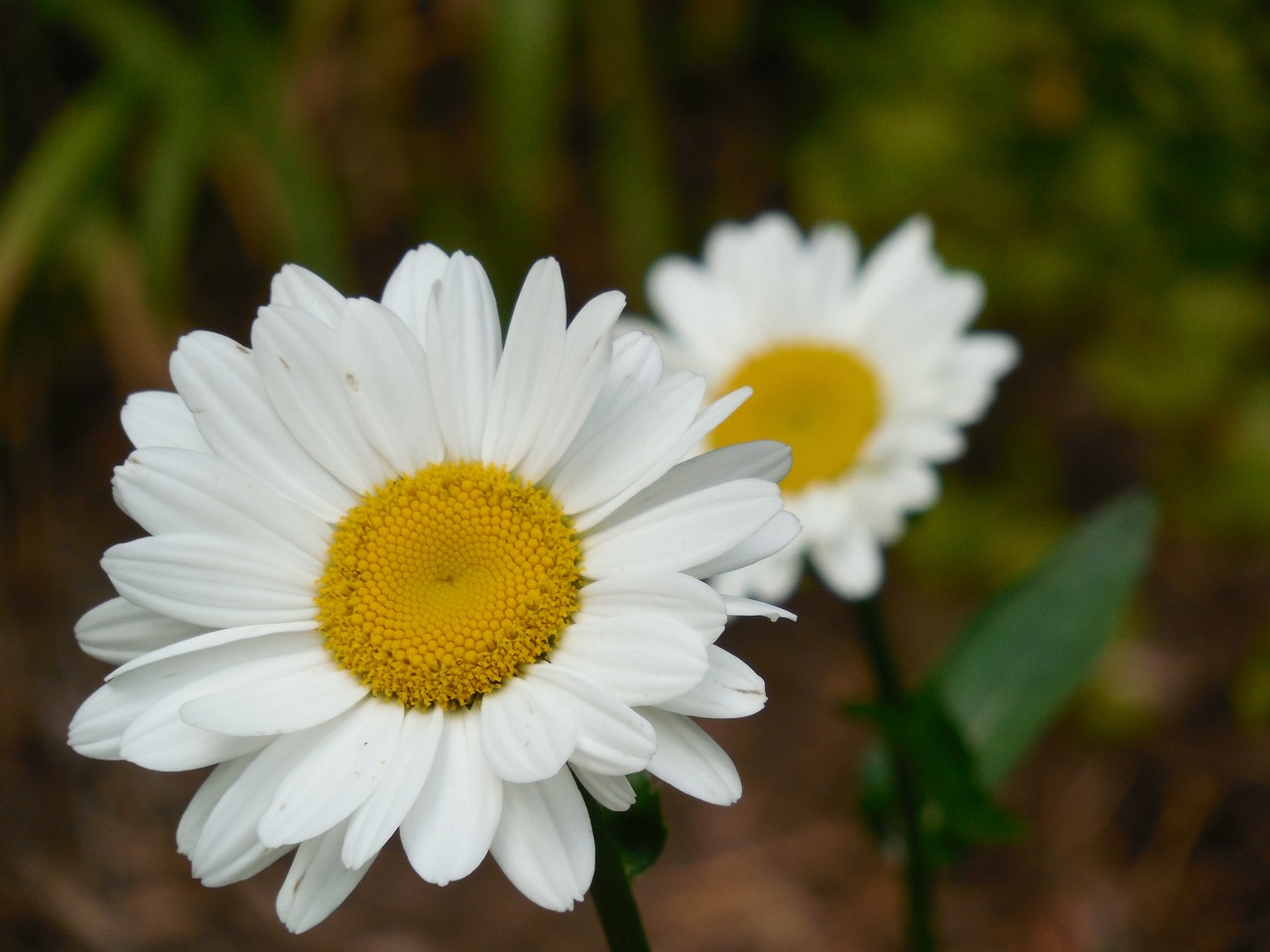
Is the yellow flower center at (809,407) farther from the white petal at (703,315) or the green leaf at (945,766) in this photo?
the green leaf at (945,766)

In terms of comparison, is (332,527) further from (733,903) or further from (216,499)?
(733,903)

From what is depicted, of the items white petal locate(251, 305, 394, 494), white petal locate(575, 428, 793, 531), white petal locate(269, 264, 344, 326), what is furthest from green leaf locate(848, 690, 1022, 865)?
white petal locate(269, 264, 344, 326)

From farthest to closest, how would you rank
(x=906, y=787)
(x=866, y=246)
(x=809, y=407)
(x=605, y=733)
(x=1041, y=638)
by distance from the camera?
(x=866, y=246) < (x=809, y=407) < (x=1041, y=638) < (x=906, y=787) < (x=605, y=733)

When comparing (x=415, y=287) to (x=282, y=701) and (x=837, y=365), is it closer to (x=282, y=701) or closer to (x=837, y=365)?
(x=282, y=701)

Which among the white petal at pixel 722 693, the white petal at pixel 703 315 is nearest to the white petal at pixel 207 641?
the white petal at pixel 722 693

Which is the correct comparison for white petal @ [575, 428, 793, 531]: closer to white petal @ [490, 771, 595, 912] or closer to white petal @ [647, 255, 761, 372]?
white petal @ [490, 771, 595, 912]

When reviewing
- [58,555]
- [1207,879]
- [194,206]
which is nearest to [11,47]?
[194,206]

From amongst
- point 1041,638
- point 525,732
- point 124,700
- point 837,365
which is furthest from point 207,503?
point 1041,638
